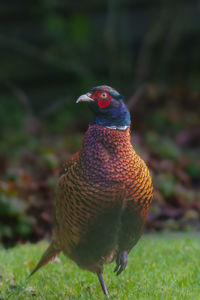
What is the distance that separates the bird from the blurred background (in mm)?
4609

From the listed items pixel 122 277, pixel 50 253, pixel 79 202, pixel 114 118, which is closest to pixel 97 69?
pixel 122 277

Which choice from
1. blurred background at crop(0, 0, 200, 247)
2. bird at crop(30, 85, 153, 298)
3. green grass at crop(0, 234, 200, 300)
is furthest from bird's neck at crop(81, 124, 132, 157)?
blurred background at crop(0, 0, 200, 247)

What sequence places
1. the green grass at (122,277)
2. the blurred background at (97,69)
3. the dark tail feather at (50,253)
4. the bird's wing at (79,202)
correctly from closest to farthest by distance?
the bird's wing at (79,202) → the green grass at (122,277) → the dark tail feather at (50,253) → the blurred background at (97,69)

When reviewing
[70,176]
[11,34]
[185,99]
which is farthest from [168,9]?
[70,176]

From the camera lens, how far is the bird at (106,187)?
2652 mm

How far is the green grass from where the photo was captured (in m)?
3.11

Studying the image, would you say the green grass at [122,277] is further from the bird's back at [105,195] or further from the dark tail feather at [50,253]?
the bird's back at [105,195]

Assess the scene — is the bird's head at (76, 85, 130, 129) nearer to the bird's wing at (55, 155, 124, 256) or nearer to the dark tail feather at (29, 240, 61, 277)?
the bird's wing at (55, 155, 124, 256)

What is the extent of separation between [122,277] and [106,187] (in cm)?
110

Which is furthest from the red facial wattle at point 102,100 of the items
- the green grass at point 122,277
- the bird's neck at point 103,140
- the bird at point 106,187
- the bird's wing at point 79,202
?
the green grass at point 122,277

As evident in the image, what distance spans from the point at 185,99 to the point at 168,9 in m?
1.70

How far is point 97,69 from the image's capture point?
32.3ft

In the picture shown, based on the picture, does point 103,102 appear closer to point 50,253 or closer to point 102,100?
point 102,100

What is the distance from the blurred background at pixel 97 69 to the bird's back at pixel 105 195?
4.60 metres
